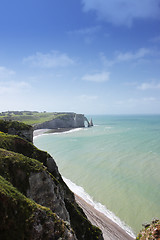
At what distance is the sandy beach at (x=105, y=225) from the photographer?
59.4 feet

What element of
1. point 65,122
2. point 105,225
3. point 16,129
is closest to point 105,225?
point 105,225

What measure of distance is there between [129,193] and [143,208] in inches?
155

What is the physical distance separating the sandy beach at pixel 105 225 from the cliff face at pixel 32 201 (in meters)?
6.28

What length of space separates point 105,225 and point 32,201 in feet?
51.9

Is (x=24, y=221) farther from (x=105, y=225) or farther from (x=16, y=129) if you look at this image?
(x=105, y=225)

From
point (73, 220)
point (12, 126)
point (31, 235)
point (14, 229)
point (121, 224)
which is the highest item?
point (12, 126)

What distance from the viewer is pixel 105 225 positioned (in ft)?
64.9

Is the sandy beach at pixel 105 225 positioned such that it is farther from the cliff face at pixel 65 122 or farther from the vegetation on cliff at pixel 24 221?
the cliff face at pixel 65 122

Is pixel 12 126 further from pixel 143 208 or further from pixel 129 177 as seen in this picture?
pixel 129 177

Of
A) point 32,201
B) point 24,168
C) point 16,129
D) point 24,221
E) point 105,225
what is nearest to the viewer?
point 24,221

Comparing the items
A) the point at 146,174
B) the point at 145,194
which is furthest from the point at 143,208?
the point at 146,174

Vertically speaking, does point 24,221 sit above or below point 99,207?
above

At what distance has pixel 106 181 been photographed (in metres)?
31.0

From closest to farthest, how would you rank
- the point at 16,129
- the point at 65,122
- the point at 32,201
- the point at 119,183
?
the point at 32,201, the point at 16,129, the point at 119,183, the point at 65,122
